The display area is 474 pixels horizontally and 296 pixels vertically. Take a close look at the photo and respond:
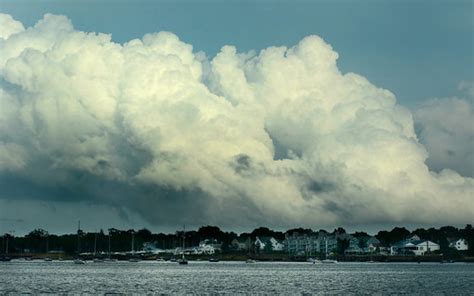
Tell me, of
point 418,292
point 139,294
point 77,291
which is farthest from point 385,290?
point 77,291

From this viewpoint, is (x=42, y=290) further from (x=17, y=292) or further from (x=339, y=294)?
(x=339, y=294)

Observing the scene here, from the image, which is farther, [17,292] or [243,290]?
[243,290]

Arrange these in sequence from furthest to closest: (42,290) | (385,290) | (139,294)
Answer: (385,290), (42,290), (139,294)

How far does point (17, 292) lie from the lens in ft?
502

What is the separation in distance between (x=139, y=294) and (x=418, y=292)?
57.7 m

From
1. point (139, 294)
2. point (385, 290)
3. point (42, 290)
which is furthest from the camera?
point (385, 290)

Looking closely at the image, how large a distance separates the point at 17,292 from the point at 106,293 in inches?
683

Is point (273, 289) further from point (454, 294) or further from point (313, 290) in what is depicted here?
point (454, 294)

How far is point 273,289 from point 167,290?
2288 centimetres

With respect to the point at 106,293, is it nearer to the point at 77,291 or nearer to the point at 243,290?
the point at 77,291

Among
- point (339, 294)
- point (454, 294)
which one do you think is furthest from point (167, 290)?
point (454, 294)

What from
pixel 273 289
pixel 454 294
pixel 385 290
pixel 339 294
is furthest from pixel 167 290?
pixel 454 294

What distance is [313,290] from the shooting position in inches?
6570

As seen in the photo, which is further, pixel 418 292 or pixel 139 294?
pixel 418 292
